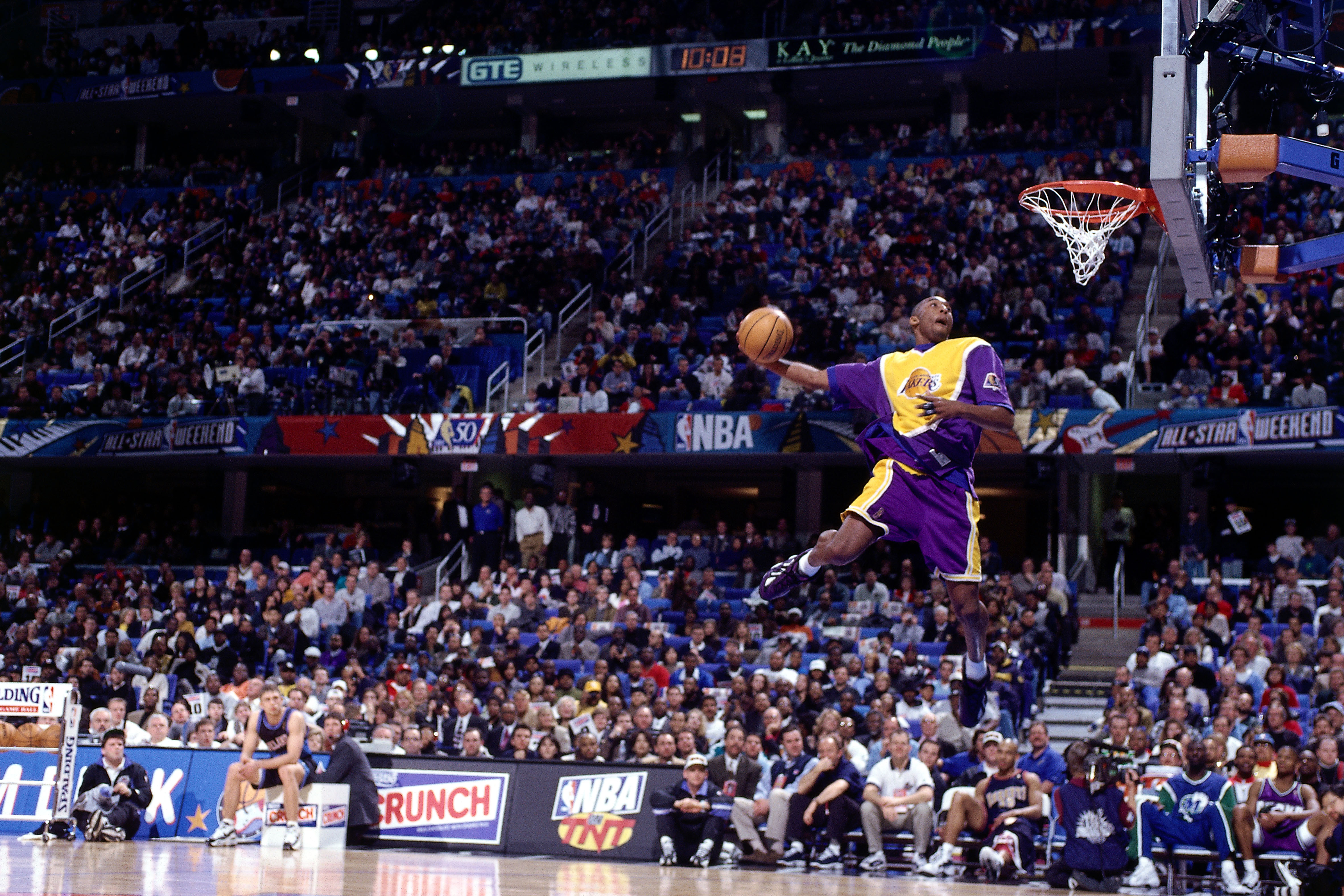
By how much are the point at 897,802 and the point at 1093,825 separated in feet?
6.29

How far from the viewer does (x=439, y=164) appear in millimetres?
33969

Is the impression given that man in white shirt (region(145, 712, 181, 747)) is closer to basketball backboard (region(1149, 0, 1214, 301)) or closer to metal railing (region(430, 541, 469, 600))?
metal railing (region(430, 541, 469, 600))

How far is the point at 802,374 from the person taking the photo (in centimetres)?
809

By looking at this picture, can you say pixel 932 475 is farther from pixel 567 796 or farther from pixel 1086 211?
pixel 567 796

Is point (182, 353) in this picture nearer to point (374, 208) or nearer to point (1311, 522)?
point (374, 208)

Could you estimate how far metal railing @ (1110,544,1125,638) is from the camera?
2011cm

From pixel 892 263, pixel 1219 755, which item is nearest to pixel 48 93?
pixel 892 263

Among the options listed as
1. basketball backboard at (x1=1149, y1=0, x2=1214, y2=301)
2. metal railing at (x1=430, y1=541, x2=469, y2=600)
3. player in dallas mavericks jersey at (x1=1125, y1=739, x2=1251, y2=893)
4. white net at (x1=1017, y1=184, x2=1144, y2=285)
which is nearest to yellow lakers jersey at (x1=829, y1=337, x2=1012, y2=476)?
basketball backboard at (x1=1149, y1=0, x2=1214, y2=301)

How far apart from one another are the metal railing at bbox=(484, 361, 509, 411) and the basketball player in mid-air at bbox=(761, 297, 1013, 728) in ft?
55.2

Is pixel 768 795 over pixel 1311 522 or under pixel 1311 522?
under

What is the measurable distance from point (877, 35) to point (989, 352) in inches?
952

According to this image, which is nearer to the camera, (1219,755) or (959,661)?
(1219,755)

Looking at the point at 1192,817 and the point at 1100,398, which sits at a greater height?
the point at 1100,398

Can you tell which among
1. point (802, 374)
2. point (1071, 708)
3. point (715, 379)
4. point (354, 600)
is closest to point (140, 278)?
point (354, 600)
